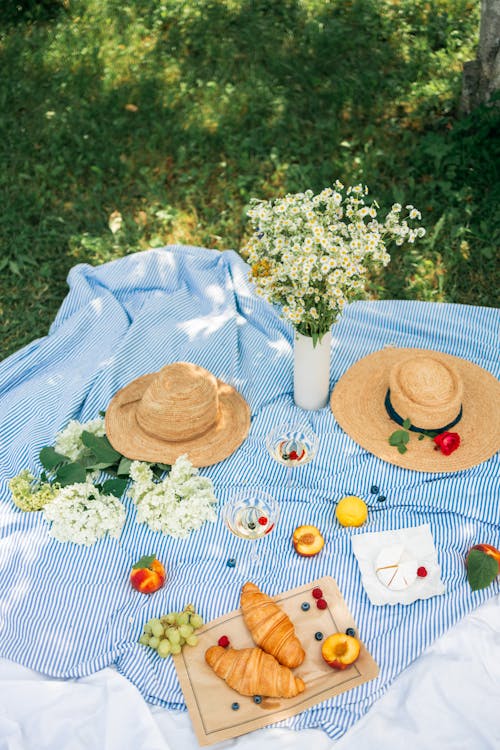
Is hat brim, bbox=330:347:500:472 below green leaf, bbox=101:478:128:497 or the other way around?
the other way around

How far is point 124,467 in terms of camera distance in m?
4.05

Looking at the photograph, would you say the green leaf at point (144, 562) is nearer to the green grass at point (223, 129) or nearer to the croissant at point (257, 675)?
the croissant at point (257, 675)

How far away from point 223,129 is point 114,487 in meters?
4.19

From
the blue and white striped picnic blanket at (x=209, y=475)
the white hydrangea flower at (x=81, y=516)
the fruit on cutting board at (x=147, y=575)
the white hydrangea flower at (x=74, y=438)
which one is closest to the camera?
the blue and white striped picnic blanket at (x=209, y=475)

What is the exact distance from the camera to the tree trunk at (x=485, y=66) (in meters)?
5.80

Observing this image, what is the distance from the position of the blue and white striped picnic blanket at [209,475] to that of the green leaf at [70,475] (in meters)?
0.25

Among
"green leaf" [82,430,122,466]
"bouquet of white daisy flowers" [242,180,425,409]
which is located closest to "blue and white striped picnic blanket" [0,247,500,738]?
"green leaf" [82,430,122,466]

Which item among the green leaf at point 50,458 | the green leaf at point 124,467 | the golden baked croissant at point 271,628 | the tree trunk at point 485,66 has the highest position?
the tree trunk at point 485,66

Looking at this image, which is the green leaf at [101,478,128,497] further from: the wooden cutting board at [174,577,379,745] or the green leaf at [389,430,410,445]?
the green leaf at [389,430,410,445]

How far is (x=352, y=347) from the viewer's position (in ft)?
15.8

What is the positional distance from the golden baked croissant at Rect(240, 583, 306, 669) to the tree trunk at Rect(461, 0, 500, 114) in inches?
195

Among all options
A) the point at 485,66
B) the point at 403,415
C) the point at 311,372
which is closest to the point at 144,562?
the point at 311,372

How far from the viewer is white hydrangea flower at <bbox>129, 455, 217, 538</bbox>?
3.84 metres

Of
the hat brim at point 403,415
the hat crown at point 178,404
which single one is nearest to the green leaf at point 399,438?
the hat brim at point 403,415
